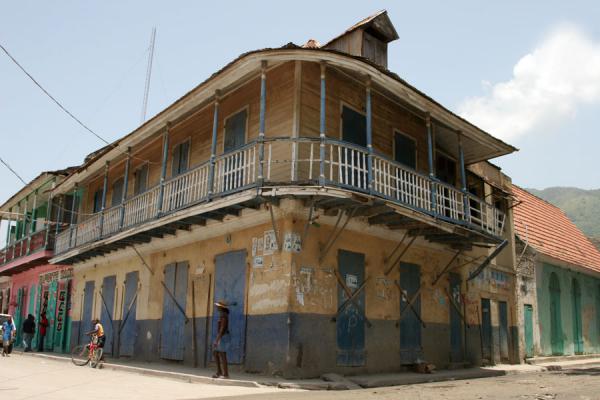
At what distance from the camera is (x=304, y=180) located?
10.8 metres

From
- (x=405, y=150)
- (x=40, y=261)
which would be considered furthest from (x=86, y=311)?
(x=405, y=150)

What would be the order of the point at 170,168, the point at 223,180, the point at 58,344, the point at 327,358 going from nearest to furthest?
the point at 327,358, the point at 223,180, the point at 170,168, the point at 58,344

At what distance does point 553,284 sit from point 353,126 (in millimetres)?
13155

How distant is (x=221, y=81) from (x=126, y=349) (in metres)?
9.45

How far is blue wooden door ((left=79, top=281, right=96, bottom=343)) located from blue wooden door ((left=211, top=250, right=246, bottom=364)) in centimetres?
930

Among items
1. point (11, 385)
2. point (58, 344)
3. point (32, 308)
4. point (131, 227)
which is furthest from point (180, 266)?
point (32, 308)

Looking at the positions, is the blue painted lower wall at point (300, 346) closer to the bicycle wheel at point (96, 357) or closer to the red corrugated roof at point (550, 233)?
the bicycle wheel at point (96, 357)

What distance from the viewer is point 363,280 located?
13.0 meters

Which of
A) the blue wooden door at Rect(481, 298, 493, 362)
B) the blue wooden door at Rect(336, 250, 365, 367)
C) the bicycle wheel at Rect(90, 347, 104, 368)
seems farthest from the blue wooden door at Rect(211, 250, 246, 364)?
the blue wooden door at Rect(481, 298, 493, 362)

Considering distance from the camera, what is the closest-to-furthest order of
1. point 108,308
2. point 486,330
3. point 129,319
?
point 486,330 < point 129,319 < point 108,308

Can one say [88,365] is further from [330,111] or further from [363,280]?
[330,111]

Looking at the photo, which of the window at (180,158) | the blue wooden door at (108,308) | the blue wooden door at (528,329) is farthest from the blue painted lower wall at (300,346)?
the blue wooden door at (528,329)

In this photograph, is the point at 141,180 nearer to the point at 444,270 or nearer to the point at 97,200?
the point at 97,200

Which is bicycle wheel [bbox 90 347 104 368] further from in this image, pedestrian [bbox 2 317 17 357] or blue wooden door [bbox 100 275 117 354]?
pedestrian [bbox 2 317 17 357]
